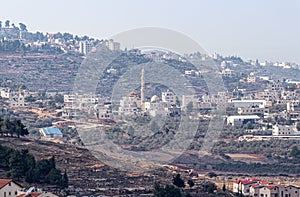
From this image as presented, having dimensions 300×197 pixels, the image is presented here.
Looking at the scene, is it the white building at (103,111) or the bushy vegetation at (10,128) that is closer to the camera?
the bushy vegetation at (10,128)

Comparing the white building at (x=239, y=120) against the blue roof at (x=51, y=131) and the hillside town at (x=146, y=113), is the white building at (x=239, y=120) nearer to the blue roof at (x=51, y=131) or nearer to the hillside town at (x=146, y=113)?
the hillside town at (x=146, y=113)

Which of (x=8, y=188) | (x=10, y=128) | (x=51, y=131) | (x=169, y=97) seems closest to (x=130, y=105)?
(x=169, y=97)

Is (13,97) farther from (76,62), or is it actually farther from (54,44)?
(54,44)

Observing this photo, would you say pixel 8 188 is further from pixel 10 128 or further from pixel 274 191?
pixel 10 128

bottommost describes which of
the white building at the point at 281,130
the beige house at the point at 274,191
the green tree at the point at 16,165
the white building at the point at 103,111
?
the beige house at the point at 274,191

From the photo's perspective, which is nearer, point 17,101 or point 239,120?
Result: point 239,120

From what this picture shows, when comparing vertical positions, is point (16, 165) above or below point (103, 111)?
below

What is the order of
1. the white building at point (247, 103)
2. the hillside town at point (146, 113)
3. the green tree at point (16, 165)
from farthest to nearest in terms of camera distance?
the white building at point (247, 103)
the hillside town at point (146, 113)
the green tree at point (16, 165)

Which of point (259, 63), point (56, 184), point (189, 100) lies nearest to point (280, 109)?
point (189, 100)

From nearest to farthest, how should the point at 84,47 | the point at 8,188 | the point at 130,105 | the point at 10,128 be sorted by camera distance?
the point at 8,188
the point at 10,128
the point at 130,105
the point at 84,47

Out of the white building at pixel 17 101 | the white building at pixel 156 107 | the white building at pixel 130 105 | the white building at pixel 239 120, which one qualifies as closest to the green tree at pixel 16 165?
the white building at pixel 156 107
